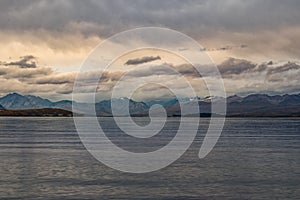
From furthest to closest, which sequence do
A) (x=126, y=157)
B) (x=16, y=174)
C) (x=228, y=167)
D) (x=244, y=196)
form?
1. (x=126, y=157)
2. (x=228, y=167)
3. (x=16, y=174)
4. (x=244, y=196)

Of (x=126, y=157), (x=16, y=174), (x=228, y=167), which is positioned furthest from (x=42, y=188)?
(x=126, y=157)

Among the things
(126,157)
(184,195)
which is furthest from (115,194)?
(126,157)

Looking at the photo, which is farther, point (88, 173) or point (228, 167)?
point (228, 167)

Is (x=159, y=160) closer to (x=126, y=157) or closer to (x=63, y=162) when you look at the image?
(x=126, y=157)

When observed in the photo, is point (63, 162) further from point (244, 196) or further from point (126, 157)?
point (244, 196)

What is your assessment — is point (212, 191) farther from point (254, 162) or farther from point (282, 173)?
point (254, 162)

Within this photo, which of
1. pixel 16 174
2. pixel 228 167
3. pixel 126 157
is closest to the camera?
pixel 16 174

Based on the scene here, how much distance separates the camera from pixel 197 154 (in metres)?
76.1

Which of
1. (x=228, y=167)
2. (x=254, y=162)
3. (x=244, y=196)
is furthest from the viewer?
(x=254, y=162)

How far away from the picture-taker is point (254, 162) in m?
63.7

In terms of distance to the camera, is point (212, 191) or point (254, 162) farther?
point (254, 162)

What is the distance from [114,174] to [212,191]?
1278 centimetres

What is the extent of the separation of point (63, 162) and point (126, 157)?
11.0 m

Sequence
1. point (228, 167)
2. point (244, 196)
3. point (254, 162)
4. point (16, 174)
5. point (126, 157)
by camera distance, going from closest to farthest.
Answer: point (244, 196) < point (16, 174) < point (228, 167) < point (254, 162) < point (126, 157)
